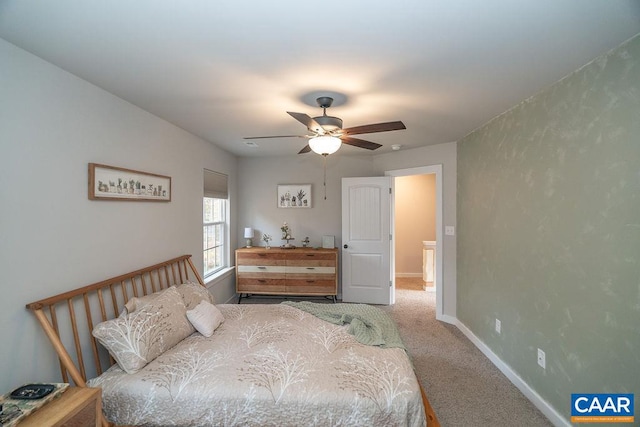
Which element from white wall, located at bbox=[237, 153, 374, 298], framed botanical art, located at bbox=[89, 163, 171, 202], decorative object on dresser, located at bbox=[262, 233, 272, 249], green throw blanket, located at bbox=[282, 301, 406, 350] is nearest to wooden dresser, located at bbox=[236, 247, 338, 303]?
decorative object on dresser, located at bbox=[262, 233, 272, 249]

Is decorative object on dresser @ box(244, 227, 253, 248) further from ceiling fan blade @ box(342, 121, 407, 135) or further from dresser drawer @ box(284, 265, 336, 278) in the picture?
ceiling fan blade @ box(342, 121, 407, 135)

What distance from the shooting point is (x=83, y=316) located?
2000 millimetres

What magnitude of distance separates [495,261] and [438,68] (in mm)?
1992

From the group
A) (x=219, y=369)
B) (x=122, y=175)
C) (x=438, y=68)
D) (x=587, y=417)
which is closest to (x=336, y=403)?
(x=219, y=369)

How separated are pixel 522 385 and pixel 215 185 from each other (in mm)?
4089

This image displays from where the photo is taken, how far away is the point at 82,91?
2014 millimetres

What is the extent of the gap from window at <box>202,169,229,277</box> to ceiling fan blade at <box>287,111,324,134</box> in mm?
2227

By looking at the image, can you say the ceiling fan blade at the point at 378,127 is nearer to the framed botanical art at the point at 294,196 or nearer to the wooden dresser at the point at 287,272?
the wooden dresser at the point at 287,272

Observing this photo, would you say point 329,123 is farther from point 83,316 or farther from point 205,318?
point 83,316

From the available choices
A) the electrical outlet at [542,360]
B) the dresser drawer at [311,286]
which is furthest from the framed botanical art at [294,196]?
the electrical outlet at [542,360]

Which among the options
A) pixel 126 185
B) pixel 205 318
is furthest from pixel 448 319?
pixel 126 185

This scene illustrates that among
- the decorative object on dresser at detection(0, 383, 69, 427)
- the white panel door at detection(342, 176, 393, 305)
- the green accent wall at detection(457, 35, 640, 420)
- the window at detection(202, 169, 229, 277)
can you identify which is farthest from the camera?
the white panel door at detection(342, 176, 393, 305)

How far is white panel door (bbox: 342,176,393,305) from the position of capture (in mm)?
4562

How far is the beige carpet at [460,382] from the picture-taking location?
2139 millimetres
